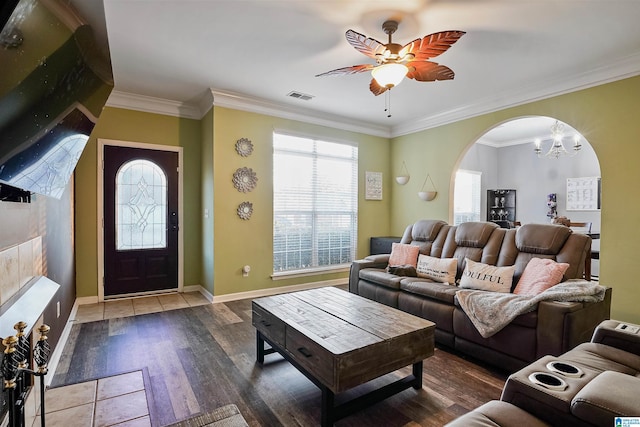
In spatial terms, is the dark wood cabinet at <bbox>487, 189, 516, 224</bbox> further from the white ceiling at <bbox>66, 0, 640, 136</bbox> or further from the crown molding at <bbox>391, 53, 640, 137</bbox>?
the white ceiling at <bbox>66, 0, 640, 136</bbox>

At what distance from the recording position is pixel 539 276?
2.63 meters

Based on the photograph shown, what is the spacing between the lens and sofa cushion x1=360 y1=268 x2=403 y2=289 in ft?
10.9

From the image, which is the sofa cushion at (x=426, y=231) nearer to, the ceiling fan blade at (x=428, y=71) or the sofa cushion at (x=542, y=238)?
the sofa cushion at (x=542, y=238)

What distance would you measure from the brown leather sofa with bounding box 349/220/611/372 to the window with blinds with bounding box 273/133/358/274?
1.30 metres

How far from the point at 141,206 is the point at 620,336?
16.3 ft

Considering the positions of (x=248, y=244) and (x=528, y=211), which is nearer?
(x=248, y=244)

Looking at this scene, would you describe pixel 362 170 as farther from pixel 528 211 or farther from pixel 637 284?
pixel 528 211

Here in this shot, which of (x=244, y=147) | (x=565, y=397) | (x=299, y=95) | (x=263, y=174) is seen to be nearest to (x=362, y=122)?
(x=299, y=95)

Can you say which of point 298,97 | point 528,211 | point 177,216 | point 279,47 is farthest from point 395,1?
point 528,211

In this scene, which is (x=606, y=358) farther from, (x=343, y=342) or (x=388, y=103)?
(x=388, y=103)

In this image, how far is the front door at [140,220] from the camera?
4.21m

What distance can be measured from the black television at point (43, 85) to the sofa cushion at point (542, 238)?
3417 mm

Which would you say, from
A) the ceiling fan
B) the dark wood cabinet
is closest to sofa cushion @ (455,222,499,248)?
the ceiling fan

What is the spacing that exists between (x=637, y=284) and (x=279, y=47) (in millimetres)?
4192
